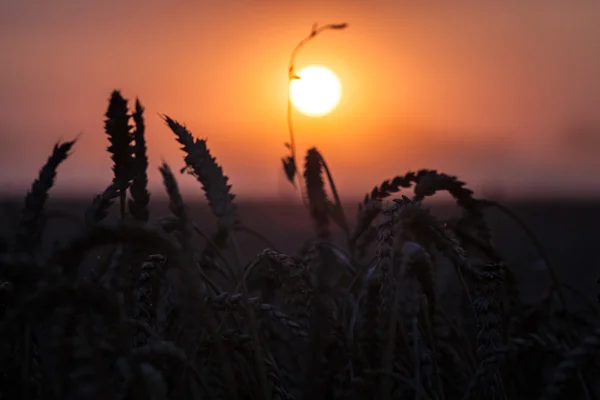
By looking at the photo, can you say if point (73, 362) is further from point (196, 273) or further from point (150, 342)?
point (196, 273)

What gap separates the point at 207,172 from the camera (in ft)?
4.67

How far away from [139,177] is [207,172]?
48cm

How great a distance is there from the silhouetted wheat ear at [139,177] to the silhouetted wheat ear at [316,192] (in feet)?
3.21

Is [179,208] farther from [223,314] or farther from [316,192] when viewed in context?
[316,192]

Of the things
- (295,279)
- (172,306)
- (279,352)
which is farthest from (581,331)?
(172,306)

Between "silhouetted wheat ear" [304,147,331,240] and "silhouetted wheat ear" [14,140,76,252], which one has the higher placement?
"silhouetted wheat ear" [14,140,76,252]

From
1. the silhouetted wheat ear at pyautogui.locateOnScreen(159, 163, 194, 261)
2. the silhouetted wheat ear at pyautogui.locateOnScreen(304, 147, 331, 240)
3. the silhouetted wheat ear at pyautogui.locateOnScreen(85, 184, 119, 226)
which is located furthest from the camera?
the silhouetted wheat ear at pyautogui.locateOnScreen(304, 147, 331, 240)

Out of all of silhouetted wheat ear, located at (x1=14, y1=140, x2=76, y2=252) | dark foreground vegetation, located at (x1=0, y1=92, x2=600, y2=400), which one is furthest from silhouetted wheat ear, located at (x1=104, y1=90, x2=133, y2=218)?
silhouetted wheat ear, located at (x1=14, y1=140, x2=76, y2=252)

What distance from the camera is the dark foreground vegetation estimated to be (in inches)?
50.0

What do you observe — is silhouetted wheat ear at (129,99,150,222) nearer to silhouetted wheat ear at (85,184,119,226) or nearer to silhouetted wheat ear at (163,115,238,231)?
silhouetted wheat ear at (85,184,119,226)

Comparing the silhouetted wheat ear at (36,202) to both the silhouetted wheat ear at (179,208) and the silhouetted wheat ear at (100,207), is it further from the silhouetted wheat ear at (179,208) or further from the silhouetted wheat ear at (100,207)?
the silhouetted wheat ear at (179,208)

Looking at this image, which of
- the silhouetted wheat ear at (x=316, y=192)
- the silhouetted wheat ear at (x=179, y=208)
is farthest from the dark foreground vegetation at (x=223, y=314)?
the silhouetted wheat ear at (x=316, y=192)

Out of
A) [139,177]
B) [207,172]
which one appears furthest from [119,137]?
[207,172]

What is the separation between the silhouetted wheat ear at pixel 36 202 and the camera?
1.68m
